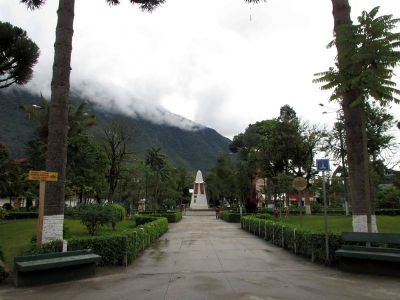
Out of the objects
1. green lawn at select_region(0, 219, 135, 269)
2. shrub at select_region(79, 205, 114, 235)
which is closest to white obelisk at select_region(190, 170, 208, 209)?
green lawn at select_region(0, 219, 135, 269)

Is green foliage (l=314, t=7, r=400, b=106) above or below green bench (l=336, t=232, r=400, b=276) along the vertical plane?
above

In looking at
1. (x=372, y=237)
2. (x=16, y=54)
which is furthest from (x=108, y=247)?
(x=16, y=54)

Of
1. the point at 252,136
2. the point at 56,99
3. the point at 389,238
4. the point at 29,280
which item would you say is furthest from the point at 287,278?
the point at 252,136

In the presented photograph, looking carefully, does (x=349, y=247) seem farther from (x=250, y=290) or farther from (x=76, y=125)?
(x=76, y=125)

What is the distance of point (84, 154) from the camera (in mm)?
46062

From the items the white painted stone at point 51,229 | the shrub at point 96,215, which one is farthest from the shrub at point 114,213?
the white painted stone at point 51,229

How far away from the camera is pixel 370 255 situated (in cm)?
931

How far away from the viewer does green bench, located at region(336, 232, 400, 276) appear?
29.9 ft

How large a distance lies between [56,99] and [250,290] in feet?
23.7

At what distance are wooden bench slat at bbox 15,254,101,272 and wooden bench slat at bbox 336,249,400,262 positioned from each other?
18.9 feet

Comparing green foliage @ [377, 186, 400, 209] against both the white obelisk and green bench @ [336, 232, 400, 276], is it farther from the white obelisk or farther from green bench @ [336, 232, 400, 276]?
green bench @ [336, 232, 400, 276]

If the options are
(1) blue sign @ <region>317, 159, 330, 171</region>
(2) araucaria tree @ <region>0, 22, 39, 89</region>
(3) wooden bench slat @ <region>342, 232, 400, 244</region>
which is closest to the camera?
(3) wooden bench slat @ <region>342, 232, 400, 244</region>

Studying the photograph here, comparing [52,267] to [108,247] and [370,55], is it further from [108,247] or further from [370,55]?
[370,55]

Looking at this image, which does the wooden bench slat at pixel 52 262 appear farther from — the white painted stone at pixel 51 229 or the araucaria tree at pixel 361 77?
the araucaria tree at pixel 361 77
